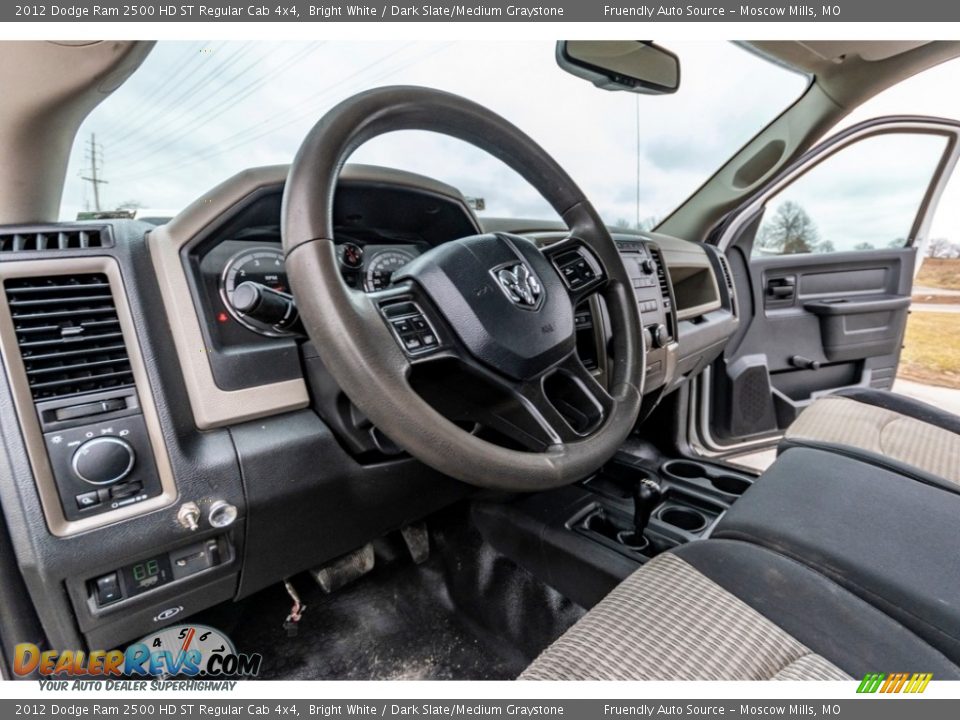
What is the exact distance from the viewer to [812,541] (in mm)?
814

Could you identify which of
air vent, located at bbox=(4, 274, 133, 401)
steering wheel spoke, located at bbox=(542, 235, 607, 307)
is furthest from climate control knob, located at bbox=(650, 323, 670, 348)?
air vent, located at bbox=(4, 274, 133, 401)

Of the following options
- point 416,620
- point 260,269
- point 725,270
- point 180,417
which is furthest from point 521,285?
point 725,270

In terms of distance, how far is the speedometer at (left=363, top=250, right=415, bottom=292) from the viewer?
102 centimetres

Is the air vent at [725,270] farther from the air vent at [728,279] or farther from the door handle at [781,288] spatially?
the door handle at [781,288]

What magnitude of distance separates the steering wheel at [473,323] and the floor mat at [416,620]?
0.56 m

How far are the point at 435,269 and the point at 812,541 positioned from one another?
0.74 meters

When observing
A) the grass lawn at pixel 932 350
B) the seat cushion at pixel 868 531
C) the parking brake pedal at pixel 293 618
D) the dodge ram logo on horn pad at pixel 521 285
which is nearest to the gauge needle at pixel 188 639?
the parking brake pedal at pixel 293 618

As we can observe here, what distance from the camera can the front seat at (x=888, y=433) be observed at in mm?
1065

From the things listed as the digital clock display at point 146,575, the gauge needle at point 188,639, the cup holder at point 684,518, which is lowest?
the cup holder at point 684,518

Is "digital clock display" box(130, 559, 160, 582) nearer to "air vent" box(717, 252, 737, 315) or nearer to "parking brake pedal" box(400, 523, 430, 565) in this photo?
"parking brake pedal" box(400, 523, 430, 565)

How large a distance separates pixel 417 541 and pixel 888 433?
1201mm

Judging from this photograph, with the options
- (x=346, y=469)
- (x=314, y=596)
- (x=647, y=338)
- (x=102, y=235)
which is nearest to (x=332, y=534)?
(x=346, y=469)

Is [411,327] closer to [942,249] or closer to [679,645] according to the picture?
[679,645]
